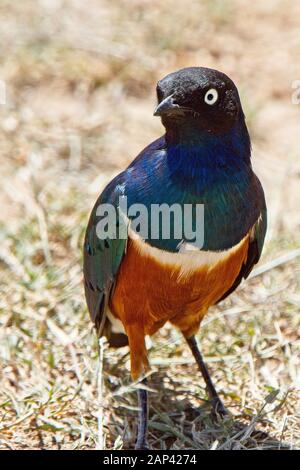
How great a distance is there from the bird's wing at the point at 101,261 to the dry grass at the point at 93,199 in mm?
366

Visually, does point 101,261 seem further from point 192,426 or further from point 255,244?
point 192,426

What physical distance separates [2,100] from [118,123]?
0.87 metres

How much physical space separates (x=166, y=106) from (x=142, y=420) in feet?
5.13

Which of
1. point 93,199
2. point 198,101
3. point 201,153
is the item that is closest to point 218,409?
point 201,153

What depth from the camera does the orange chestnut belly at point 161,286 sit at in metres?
4.34

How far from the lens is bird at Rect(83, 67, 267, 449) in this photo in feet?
13.5

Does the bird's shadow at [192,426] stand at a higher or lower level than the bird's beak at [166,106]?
lower

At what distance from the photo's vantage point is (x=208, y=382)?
4945 millimetres

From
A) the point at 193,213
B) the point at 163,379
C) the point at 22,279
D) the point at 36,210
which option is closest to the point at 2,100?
the point at 36,210

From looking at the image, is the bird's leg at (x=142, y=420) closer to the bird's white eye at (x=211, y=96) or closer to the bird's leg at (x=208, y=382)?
the bird's leg at (x=208, y=382)

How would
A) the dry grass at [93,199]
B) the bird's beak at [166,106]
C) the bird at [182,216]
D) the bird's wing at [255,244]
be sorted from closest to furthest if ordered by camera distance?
the bird's beak at [166,106] < the bird at [182,216] < the bird's wing at [255,244] < the dry grass at [93,199]

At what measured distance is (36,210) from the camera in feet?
20.8

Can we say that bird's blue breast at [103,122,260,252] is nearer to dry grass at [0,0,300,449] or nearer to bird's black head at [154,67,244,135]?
bird's black head at [154,67,244,135]

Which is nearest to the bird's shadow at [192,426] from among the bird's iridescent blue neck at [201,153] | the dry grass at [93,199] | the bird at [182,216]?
the dry grass at [93,199]
